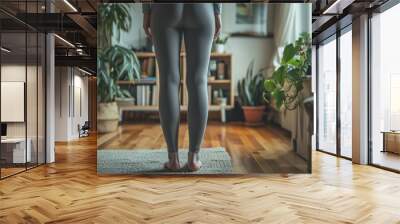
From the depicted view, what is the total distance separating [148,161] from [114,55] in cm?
139

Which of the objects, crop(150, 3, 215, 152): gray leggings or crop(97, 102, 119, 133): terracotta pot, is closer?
crop(150, 3, 215, 152): gray leggings

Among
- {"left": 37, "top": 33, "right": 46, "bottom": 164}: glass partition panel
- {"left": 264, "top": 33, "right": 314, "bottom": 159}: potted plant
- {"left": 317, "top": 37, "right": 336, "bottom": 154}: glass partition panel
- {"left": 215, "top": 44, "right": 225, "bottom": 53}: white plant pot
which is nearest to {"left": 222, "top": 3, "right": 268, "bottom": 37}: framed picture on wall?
{"left": 215, "top": 44, "right": 225, "bottom": 53}: white plant pot

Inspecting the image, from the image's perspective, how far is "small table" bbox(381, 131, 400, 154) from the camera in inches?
223

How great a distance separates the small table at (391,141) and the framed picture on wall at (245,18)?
2.44 m

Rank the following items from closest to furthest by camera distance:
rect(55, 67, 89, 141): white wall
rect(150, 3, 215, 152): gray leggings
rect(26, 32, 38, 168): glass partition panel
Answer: rect(150, 3, 215, 152): gray leggings, rect(26, 32, 38, 168): glass partition panel, rect(55, 67, 89, 141): white wall

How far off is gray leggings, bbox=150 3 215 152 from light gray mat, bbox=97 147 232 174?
0.16 metres

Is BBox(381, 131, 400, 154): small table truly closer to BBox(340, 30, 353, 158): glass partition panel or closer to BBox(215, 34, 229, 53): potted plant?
BBox(340, 30, 353, 158): glass partition panel

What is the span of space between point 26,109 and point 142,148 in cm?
210

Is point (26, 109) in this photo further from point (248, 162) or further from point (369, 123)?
point (369, 123)

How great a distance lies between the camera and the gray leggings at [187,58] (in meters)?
4.86

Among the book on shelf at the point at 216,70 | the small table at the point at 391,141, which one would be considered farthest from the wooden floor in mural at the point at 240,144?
the small table at the point at 391,141

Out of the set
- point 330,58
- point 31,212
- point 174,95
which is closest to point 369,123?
point 330,58

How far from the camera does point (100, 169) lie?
16.7 feet

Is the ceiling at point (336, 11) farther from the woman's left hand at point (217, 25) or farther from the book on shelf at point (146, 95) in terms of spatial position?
the book on shelf at point (146, 95)
